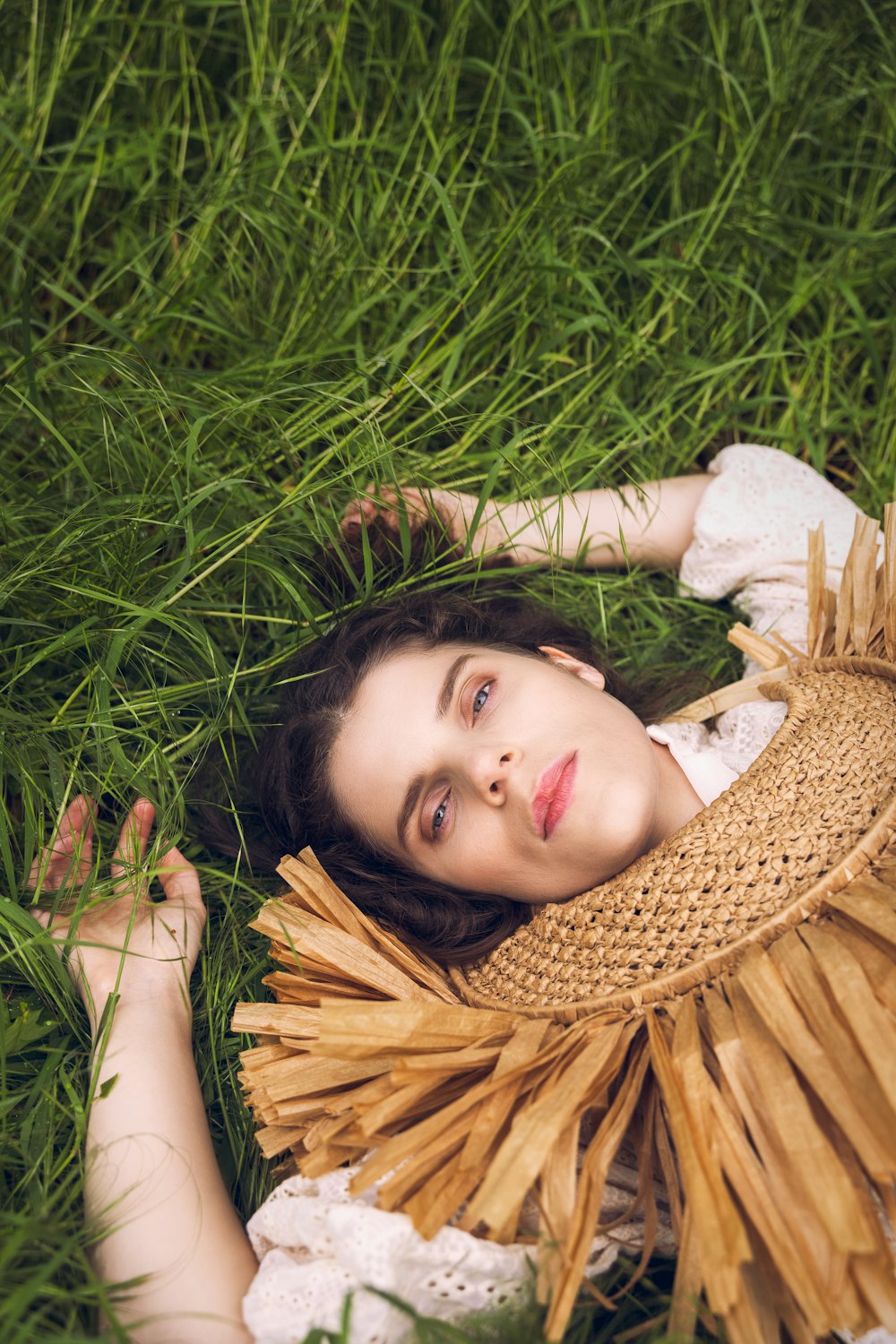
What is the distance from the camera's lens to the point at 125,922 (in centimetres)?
156

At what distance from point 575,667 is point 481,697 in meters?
0.27

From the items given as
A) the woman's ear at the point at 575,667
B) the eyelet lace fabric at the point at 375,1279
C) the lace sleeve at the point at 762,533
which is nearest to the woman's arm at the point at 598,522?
the lace sleeve at the point at 762,533

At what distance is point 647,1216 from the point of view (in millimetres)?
1177

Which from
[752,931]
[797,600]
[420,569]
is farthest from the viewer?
[797,600]

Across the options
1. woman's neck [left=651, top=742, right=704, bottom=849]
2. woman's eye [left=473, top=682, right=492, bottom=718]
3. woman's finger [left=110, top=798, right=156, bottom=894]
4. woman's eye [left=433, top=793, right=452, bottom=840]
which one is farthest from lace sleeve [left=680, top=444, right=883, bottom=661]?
woman's finger [left=110, top=798, right=156, bottom=894]

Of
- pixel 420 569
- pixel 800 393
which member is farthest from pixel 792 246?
pixel 420 569

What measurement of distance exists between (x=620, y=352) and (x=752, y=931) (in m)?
1.36

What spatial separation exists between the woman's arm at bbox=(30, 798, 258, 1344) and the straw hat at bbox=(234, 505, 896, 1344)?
0.45 feet

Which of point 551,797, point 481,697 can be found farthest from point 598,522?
point 551,797

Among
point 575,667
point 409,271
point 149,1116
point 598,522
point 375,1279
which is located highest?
point 409,271

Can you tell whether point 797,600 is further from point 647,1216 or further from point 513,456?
point 647,1216

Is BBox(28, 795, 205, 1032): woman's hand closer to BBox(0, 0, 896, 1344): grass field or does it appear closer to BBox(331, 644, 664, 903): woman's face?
BBox(0, 0, 896, 1344): grass field

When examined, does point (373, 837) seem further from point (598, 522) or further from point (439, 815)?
point (598, 522)

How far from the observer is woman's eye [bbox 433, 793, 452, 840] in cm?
156
